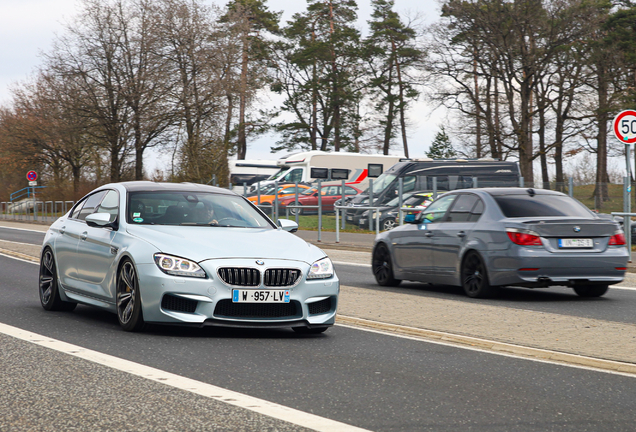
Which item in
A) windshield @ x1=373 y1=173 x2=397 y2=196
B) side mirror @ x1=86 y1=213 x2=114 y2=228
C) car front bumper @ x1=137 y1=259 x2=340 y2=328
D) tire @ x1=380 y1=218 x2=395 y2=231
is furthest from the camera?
windshield @ x1=373 y1=173 x2=397 y2=196

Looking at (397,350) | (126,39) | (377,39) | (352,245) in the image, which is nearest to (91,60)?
(126,39)

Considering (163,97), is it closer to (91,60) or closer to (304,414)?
(91,60)

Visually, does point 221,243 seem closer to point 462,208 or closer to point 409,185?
point 462,208

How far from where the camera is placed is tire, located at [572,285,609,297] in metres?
12.4

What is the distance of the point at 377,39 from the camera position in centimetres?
5675

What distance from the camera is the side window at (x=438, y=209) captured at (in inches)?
514

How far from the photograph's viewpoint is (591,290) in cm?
1251

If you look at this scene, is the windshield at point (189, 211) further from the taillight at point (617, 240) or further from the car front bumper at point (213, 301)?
the taillight at point (617, 240)

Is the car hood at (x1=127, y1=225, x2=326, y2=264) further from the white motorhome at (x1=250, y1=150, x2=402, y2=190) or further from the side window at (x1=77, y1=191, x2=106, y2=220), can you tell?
the white motorhome at (x1=250, y1=150, x2=402, y2=190)

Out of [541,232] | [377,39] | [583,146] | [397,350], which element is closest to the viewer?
[397,350]

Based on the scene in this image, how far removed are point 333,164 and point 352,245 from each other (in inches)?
773

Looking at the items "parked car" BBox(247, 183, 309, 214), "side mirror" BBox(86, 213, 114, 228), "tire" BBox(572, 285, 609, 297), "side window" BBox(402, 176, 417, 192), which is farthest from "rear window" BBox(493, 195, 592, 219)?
"parked car" BBox(247, 183, 309, 214)

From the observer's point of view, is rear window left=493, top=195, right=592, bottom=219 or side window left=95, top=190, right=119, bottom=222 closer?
side window left=95, top=190, right=119, bottom=222

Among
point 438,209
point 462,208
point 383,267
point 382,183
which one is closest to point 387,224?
point 382,183
